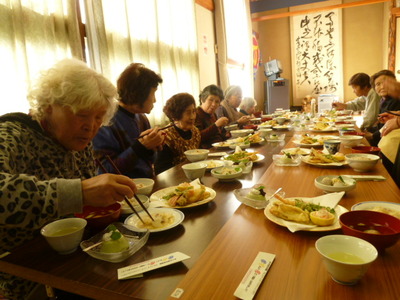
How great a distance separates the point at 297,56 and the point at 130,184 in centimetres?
857

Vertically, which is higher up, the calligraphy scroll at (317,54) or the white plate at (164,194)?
the calligraphy scroll at (317,54)

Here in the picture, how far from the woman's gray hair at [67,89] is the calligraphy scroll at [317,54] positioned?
8.21 metres

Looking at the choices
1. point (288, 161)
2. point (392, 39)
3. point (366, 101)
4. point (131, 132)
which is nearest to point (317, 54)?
point (392, 39)

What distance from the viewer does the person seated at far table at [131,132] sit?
1.96 meters

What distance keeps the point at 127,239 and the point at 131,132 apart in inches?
53.4

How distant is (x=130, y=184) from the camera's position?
1075 mm

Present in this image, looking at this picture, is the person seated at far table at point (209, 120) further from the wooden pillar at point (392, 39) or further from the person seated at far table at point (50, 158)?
the wooden pillar at point (392, 39)

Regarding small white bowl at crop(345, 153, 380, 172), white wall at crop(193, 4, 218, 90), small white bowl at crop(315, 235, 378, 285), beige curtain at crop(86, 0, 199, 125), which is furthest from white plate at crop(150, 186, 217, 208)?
white wall at crop(193, 4, 218, 90)

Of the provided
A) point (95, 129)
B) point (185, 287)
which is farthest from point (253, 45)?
point (185, 287)

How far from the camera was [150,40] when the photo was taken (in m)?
3.90

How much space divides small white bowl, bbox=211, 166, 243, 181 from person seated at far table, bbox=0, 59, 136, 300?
661mm

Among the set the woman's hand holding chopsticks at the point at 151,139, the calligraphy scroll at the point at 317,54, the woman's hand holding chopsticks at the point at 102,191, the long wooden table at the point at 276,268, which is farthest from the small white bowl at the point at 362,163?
the calligraphy scroll at the point at 317,54

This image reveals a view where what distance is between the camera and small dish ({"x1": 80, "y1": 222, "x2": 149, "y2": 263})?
0.93 m

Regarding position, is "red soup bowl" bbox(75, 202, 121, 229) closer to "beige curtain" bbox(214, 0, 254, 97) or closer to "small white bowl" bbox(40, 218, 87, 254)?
"small white bowl" bbox(40, 218, 87, 254)
